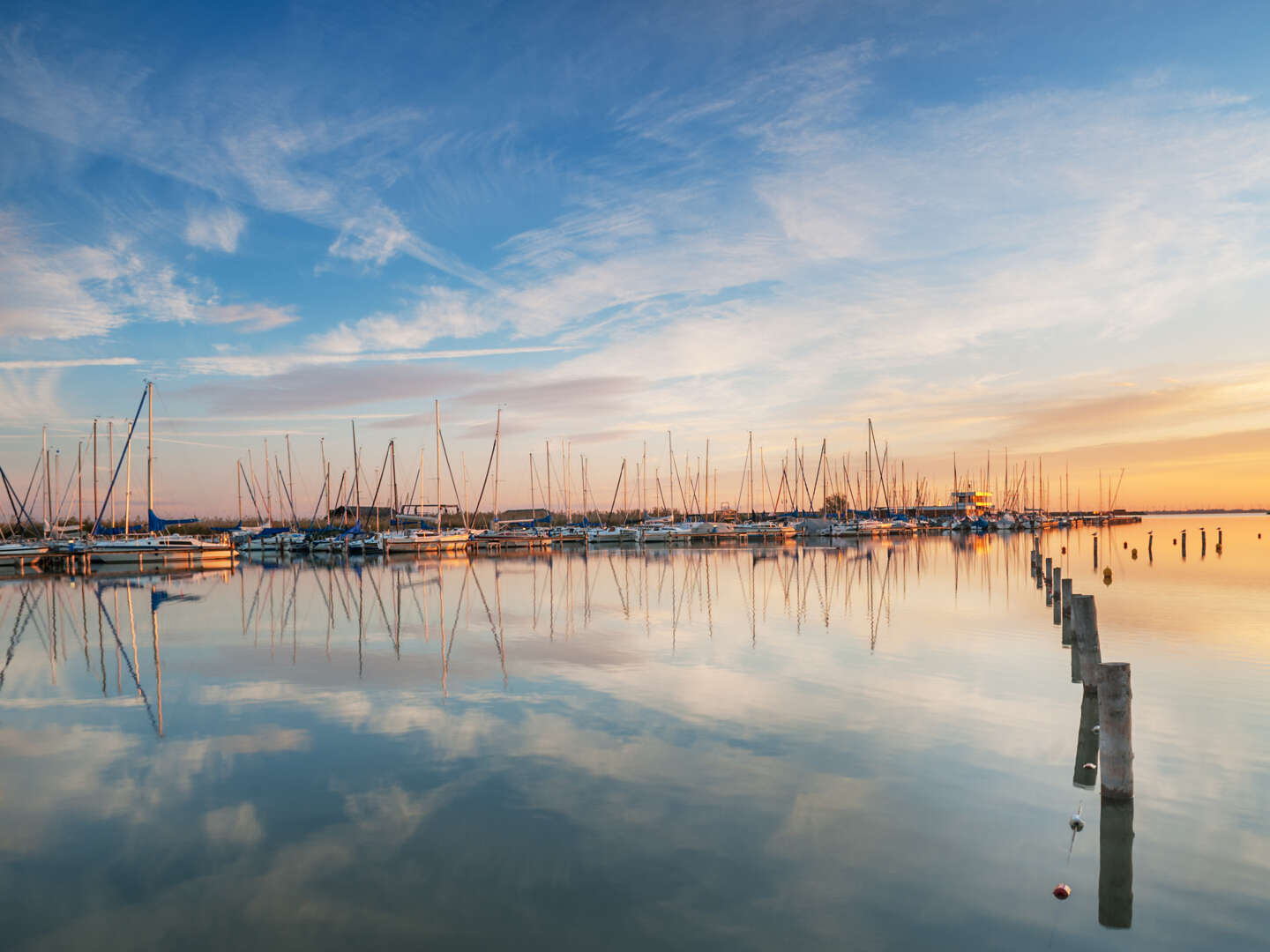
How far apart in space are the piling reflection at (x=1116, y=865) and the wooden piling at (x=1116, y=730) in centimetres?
15

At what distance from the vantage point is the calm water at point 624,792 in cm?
698

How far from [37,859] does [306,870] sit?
9.27 feet

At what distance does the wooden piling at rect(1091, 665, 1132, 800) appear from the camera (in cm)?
895

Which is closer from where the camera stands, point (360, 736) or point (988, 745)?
point (988, 745)

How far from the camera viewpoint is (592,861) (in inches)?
313

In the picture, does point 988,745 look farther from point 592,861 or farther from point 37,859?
point 37,859

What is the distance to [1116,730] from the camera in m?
9.09

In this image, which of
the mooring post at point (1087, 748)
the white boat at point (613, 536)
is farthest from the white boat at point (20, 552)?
the mooring post at point (1087, 748)

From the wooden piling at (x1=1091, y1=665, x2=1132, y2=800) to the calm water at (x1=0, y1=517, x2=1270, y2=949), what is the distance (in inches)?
14.2

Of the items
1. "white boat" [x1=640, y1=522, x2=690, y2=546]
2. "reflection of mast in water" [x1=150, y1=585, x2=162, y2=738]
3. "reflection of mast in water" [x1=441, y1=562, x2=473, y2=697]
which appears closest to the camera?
"reflection of mast in water" [x1=150, y1=585, x2=162, y2=738]

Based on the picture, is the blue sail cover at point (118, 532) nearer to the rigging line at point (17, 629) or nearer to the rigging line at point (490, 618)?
the rigging line at point (17, 629)

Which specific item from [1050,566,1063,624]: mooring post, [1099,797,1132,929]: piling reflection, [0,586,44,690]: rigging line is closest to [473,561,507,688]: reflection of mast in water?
[0,586,44,690]: rigging line

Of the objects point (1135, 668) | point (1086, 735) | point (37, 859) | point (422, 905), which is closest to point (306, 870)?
point (422, 905)

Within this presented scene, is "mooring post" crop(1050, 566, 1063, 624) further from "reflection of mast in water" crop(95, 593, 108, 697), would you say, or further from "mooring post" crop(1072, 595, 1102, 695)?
"reflection of mast in water" crop(95, 593, 108, 697)
